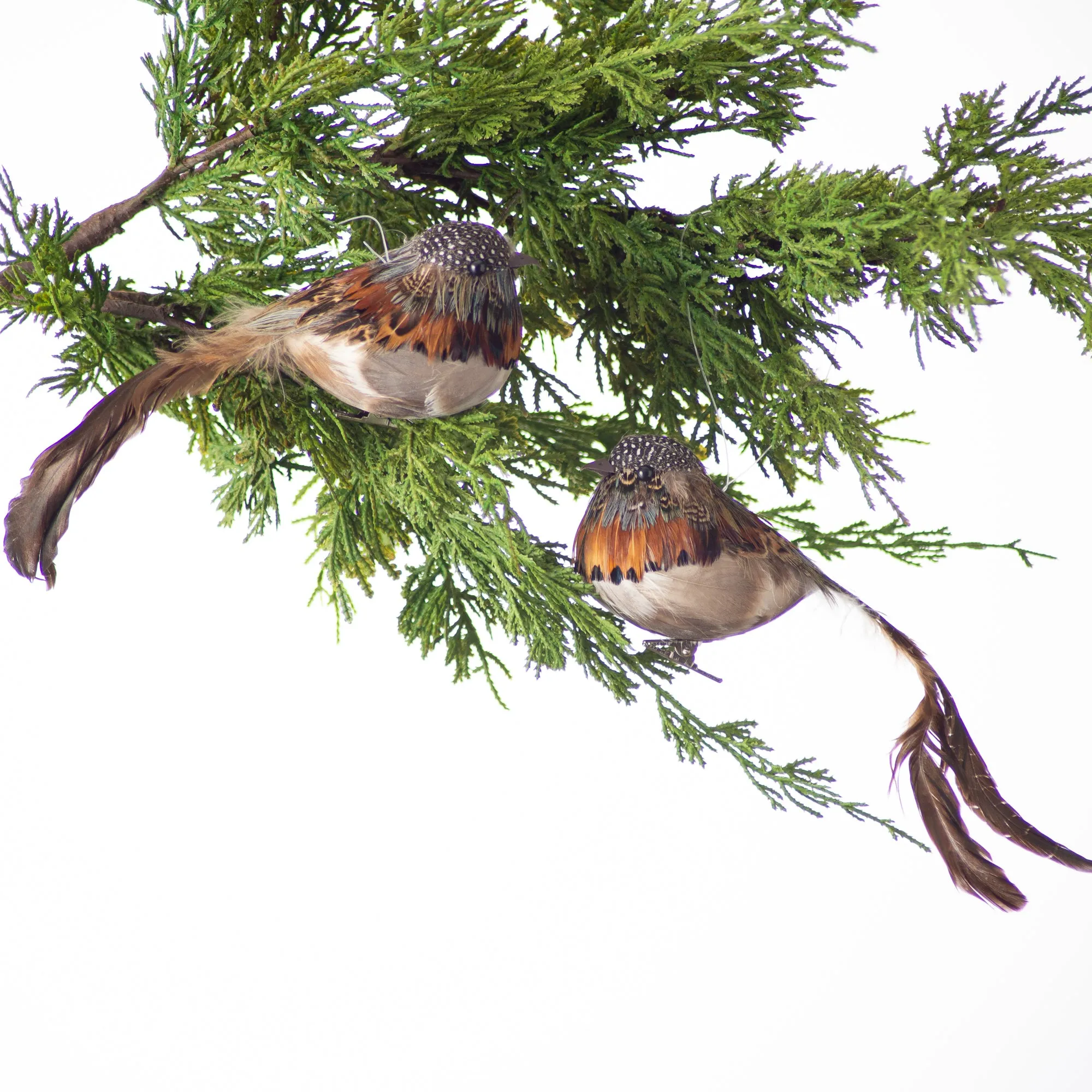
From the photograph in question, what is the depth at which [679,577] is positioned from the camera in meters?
0.98

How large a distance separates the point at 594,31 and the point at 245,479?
2.17 ft

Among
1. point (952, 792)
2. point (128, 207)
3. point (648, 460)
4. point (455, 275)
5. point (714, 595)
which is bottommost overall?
point (952, 792)

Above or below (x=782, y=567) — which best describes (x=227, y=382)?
above

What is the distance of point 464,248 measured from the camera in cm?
96

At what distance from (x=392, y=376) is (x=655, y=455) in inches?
9.1

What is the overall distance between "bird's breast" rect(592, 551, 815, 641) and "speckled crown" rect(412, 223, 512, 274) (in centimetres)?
28

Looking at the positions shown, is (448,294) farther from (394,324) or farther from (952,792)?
(952,792)

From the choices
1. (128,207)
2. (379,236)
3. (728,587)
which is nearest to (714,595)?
(728,587)

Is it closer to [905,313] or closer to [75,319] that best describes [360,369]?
[75,319]

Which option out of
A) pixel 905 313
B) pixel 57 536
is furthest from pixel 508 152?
pixel 57 536

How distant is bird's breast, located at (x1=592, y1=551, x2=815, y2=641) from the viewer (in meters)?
0.98

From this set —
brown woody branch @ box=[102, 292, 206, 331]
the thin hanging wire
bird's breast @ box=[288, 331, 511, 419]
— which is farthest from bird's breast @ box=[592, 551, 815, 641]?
brown woody branch @ box=[102, 292, 206, 331]

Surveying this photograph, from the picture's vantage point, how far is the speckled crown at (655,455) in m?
1.02

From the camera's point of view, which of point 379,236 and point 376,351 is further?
point 379,236
